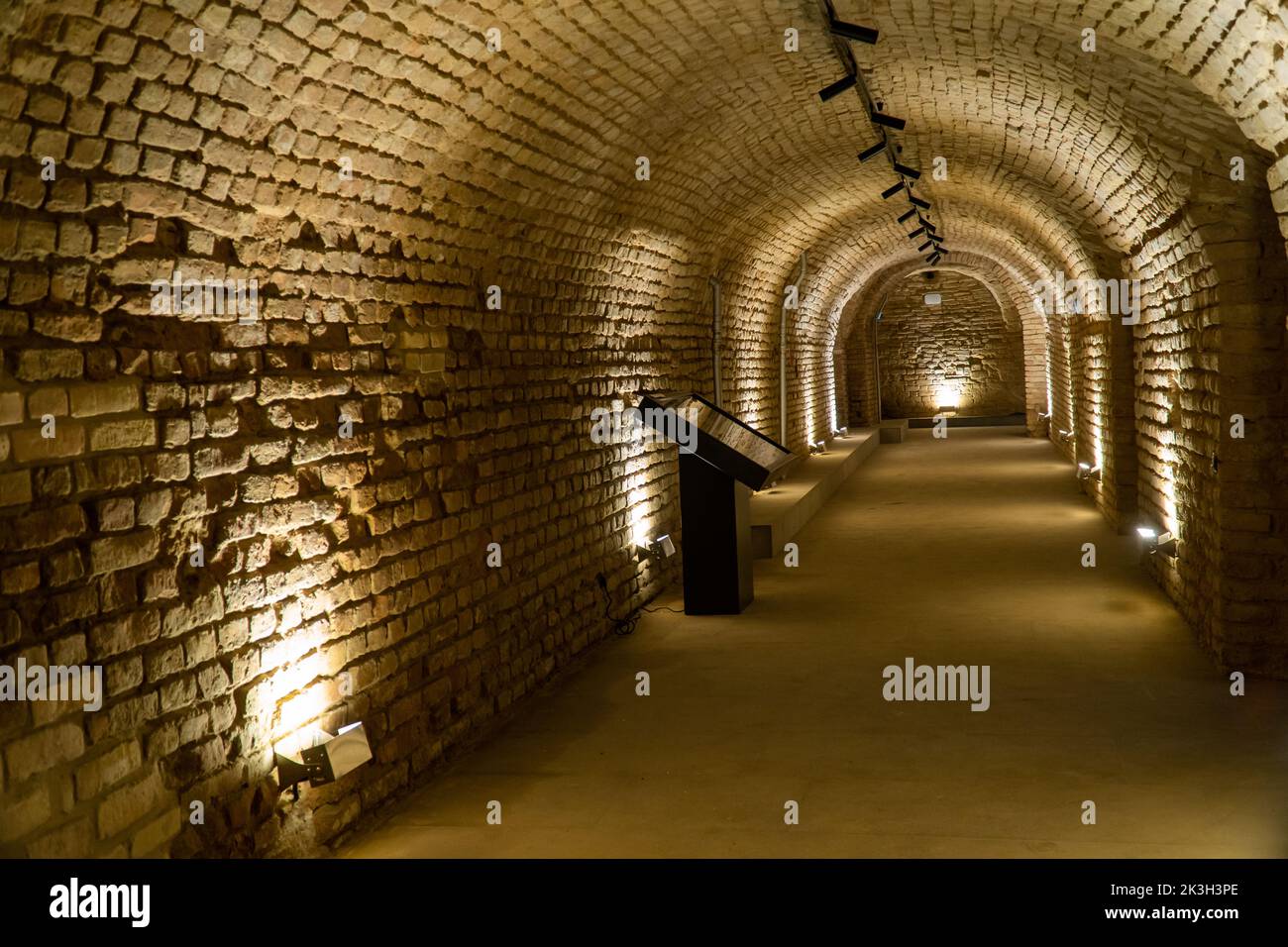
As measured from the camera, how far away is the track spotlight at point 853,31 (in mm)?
6660

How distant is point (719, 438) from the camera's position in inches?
349

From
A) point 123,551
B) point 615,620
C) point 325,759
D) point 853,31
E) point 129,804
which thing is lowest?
point 615,620

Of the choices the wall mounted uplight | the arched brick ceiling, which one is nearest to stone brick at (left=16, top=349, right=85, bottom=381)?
the wall mounted uplight

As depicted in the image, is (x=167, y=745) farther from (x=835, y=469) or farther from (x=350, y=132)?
(x=835, y=469)

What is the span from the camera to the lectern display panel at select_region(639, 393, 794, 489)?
853 centimetres

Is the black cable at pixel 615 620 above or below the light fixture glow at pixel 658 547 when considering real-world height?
below

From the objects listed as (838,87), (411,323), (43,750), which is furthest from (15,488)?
(838,87)

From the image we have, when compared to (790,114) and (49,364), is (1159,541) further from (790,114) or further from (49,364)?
(49,364)

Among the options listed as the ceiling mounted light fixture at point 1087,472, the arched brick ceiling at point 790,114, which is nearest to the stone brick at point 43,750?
the arched brick ceiling at point 790,114

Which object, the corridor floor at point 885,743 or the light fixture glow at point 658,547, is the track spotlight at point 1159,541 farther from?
the light fixture glow at point 658,547

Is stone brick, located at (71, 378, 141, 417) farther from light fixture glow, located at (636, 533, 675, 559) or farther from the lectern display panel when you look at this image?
light fixture glow, located at (636, 533, 675, 559)

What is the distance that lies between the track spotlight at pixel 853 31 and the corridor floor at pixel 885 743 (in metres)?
3.77

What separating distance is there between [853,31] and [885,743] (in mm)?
3915

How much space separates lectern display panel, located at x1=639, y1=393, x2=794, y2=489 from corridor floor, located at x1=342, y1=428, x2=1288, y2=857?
121cm
